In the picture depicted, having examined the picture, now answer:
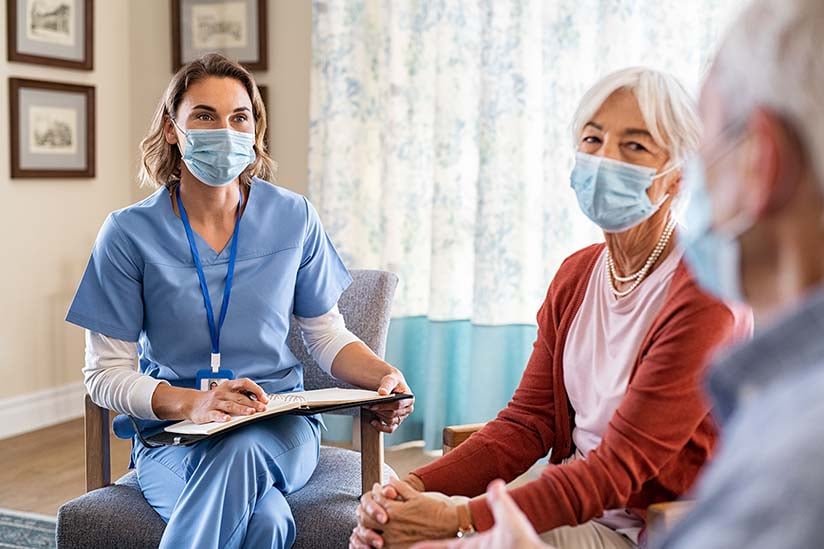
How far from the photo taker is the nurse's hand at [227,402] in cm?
193

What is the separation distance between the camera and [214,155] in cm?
222

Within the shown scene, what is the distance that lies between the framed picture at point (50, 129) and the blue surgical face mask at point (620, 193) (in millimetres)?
3029

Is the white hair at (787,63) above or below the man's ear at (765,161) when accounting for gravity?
above

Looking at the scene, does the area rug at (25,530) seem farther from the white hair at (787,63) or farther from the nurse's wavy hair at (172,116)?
the white hair at (787,63)

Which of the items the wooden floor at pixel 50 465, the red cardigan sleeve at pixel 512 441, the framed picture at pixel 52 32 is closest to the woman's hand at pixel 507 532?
the red cardigan sleeve at pixel 512 441

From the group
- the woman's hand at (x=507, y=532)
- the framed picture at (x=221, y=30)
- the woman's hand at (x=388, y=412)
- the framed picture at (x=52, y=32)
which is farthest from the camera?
the framed picture at (x=221, y=30)

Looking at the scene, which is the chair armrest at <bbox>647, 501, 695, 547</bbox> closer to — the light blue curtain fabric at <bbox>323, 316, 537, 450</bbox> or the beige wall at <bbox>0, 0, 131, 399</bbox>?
the light blue curtain fabric at <bbox>323, 316, 537, 450</bbox>

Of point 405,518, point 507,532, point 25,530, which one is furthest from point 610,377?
point 25,530

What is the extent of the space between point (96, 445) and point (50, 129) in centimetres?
252

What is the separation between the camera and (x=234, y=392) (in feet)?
6.43

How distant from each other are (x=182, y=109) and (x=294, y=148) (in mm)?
2007

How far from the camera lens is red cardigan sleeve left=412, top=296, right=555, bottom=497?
1800 millimetres

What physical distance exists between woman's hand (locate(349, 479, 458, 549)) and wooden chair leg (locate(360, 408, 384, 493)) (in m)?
0.36

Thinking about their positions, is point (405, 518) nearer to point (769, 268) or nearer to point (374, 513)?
point (374, 513)
